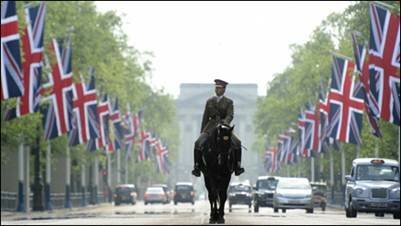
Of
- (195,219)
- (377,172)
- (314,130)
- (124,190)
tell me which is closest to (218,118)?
(377,172)

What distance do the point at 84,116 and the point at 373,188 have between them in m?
77.7

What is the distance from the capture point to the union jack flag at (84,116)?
88.9 m

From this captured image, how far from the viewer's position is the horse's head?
1161cm

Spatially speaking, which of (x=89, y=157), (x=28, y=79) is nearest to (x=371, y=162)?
(x=28, y=79)

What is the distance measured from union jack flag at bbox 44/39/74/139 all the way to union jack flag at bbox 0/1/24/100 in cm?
2025

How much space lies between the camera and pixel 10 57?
62969 mm

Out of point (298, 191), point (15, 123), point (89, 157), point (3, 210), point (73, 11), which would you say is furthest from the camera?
point (89, 157)

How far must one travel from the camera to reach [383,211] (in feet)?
45.2

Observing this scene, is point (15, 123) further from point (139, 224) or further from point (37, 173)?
point (139, 224)

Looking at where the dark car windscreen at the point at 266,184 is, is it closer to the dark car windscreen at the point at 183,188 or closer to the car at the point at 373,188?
the car at the point at 373,188

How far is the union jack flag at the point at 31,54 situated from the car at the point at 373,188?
62.4 metres

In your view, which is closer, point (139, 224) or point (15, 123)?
point (139, 224)

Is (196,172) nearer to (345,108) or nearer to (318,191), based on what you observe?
(345,108)

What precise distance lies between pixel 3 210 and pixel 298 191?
7953cm
